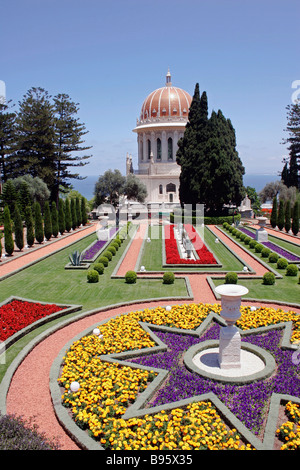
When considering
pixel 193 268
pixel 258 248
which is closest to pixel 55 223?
pixel 193 268

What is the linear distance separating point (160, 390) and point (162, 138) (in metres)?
68.8

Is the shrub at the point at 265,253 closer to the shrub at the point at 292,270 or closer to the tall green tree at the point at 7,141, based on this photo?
the shrub at the point at 292,270

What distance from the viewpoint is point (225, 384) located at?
8.79 m

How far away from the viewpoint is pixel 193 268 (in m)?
20.5

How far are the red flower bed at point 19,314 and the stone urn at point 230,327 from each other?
6247 millimetres

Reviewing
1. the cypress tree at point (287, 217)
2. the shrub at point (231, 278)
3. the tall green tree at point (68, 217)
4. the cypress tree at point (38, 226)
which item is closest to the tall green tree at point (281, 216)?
the cypress tree at point (287, 217)

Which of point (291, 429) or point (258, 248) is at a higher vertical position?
point (258, 248)

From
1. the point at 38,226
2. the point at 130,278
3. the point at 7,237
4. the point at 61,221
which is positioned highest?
the point at 61,221

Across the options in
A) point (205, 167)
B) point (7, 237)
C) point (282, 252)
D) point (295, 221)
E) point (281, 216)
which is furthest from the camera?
point (205, 167)

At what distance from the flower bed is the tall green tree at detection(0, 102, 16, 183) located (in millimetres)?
36819

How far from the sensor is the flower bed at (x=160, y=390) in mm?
7062

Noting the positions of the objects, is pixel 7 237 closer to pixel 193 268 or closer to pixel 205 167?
pixel 193 268

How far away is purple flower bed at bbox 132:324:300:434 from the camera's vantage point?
25.7 ft

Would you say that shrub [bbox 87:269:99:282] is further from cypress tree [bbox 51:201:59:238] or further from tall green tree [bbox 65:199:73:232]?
tall green tree [bbox 65:199:73:232]
